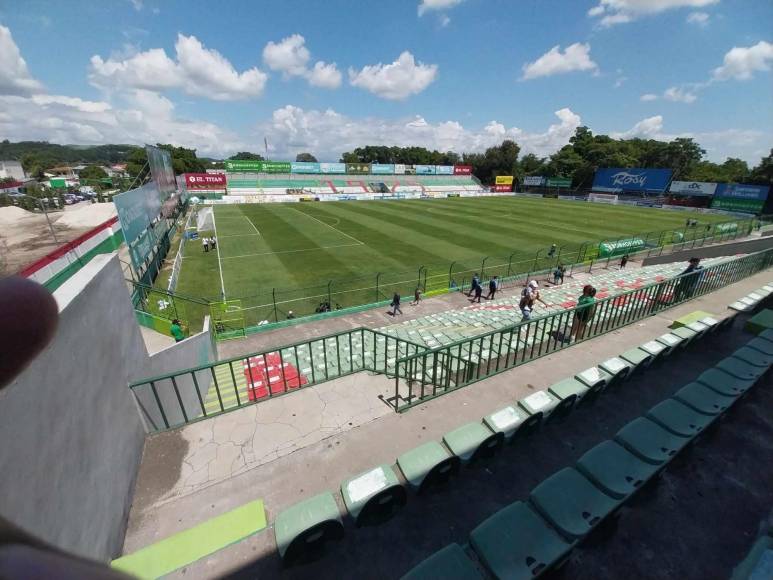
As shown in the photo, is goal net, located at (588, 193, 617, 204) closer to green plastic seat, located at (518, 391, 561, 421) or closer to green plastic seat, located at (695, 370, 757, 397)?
green plastic seat, located at (695, 370, 757, 397)

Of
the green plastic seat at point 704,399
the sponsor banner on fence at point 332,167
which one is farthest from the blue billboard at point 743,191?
the sponsor banner on fence at point 332,167

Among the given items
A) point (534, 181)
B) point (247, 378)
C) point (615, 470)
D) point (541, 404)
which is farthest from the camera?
point (534, 181)

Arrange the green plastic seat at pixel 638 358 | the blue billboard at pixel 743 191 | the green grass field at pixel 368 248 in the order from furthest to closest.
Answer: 1. the blue billboard at pixel 743 191
2. the green grass field at pixel 368 248
3. the green plastic seat at pixel 638 358

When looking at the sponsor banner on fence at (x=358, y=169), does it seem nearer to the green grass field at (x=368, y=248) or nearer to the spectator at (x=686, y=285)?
the green grass field at (x=368, y=248)

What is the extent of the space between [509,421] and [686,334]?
16.1 feet

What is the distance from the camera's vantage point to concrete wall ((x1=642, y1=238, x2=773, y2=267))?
17000mm

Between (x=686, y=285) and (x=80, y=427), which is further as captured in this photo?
(x=686, y=285)

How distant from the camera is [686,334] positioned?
7.30 meters

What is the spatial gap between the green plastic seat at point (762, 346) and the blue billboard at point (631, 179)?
211 ft

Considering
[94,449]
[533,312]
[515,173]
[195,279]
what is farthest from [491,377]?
[515,173]

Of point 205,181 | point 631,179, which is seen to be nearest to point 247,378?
point 205,181

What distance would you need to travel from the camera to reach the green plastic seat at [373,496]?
12.9 ft

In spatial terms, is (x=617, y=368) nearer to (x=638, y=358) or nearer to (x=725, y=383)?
(x=638, y=358)

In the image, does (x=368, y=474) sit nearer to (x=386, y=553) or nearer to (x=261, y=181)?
(x=386, y=553)
